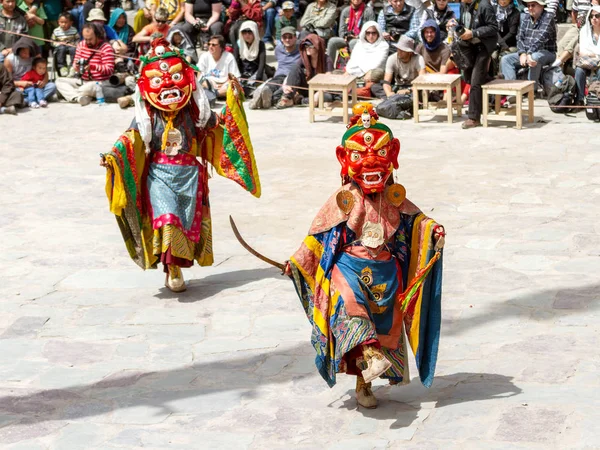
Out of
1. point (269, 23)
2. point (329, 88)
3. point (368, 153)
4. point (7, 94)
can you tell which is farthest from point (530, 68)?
point (368, 153)

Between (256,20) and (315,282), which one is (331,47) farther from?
(315,282)

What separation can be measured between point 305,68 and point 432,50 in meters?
1.88

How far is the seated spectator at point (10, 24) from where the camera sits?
1684 centimetres

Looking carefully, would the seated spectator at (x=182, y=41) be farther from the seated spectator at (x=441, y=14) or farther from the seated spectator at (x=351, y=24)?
the seated spectator at (x=441, y=14)

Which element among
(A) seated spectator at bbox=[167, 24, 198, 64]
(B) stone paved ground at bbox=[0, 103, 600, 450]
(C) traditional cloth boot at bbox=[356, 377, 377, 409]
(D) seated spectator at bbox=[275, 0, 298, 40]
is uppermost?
(D) seated spectator at bbox=[275, 0, 298, 40]

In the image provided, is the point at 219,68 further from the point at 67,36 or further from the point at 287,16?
the point at 67,36

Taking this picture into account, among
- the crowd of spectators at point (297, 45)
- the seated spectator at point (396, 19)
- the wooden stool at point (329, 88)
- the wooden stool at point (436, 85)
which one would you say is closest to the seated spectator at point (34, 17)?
the crowd of spectators at point (297, 45)

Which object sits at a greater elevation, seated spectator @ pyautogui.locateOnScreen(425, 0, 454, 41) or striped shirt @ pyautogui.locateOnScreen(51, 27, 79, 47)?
seated spectator @ pyautogui.locateOnScreen(425, 0, 454, 41)

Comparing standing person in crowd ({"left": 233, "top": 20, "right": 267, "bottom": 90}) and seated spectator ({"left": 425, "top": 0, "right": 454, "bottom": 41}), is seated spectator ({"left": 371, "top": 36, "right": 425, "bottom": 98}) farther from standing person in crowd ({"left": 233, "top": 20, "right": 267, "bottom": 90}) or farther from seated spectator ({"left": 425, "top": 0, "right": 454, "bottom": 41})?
standing person in crowd ({"left": 233, "top": 20, "right": 267, "bottom": 90})

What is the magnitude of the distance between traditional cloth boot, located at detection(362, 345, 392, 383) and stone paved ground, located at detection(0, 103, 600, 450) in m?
0.27

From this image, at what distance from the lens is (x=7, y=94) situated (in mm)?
15922

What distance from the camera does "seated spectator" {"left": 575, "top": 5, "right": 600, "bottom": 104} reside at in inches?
541

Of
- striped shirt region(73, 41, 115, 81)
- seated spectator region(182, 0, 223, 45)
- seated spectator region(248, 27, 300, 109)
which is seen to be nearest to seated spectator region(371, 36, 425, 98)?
seated spectator region(248, 27, 300, 109)

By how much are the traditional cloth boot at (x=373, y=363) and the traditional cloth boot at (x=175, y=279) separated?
2.66 m
